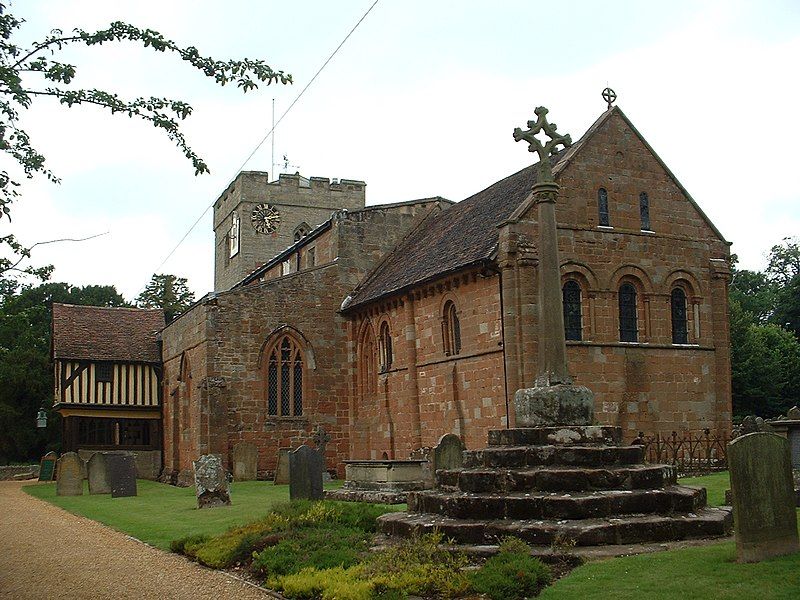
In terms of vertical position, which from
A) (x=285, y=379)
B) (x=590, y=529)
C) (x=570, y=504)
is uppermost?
(x=285, y=379)

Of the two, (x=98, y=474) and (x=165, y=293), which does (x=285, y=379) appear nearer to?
(x=98, y=474)

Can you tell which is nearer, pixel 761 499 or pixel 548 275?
pixel 761 499

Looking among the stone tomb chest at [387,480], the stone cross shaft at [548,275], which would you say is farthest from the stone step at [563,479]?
the stone tomb chest at [387,480]

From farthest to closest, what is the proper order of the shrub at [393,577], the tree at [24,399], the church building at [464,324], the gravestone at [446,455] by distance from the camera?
1. the tree at [24,399]
2. the church building at [464,324]
3. the gravestone at [446,455]
4. the shrub at [393,577]

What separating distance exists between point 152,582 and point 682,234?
1878 centimetres

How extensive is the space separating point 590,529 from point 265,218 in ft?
146

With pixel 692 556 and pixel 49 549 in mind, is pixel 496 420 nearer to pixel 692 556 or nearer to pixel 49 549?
pixel 49 549

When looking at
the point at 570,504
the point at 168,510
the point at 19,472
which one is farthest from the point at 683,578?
the point at 19,472

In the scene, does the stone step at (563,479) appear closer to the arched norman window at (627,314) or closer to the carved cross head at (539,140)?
the carved cross head at (539,140)

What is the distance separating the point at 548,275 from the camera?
1312 cm

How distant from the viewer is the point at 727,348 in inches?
990

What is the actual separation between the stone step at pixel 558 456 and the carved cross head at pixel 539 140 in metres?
4.24

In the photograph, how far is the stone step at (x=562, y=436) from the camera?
12.2 meters

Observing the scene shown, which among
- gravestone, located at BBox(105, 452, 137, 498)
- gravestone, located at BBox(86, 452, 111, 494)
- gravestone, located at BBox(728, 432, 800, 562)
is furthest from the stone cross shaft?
gravestone, located at BBox(86, 452, 111, 494)
